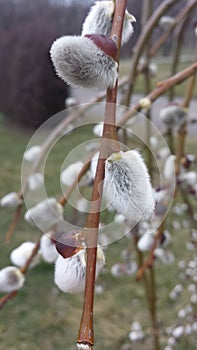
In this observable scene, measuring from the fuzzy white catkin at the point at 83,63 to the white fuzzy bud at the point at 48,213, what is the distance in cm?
24

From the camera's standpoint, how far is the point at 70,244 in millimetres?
298

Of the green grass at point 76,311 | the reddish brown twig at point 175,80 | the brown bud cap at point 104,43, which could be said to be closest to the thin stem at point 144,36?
the reddish brown twig at point 175,80

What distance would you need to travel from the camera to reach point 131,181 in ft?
0.91

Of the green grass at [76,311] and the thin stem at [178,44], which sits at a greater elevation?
the thin stem at [178,44]

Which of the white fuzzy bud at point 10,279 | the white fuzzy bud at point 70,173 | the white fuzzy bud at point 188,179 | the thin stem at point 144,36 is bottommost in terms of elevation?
the white fuzzy bud at point 10,279

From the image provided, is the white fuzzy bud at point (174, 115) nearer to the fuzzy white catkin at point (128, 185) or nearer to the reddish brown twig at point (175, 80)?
the reddish brown twig at point (175, 80)

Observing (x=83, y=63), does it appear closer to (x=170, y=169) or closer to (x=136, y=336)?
(x=170, y=169)

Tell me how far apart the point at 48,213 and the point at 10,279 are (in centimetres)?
7

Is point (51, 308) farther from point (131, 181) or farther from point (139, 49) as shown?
point (131, 181)

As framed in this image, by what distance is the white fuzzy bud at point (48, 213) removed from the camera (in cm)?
51

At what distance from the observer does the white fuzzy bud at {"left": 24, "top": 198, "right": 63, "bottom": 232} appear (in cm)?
51

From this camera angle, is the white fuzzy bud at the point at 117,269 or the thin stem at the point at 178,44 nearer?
the thin stem at the point at 178,44

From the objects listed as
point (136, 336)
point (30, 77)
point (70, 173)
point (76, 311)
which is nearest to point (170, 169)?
point (70, 173)

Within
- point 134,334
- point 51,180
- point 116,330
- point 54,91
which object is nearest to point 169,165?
point 134,334
